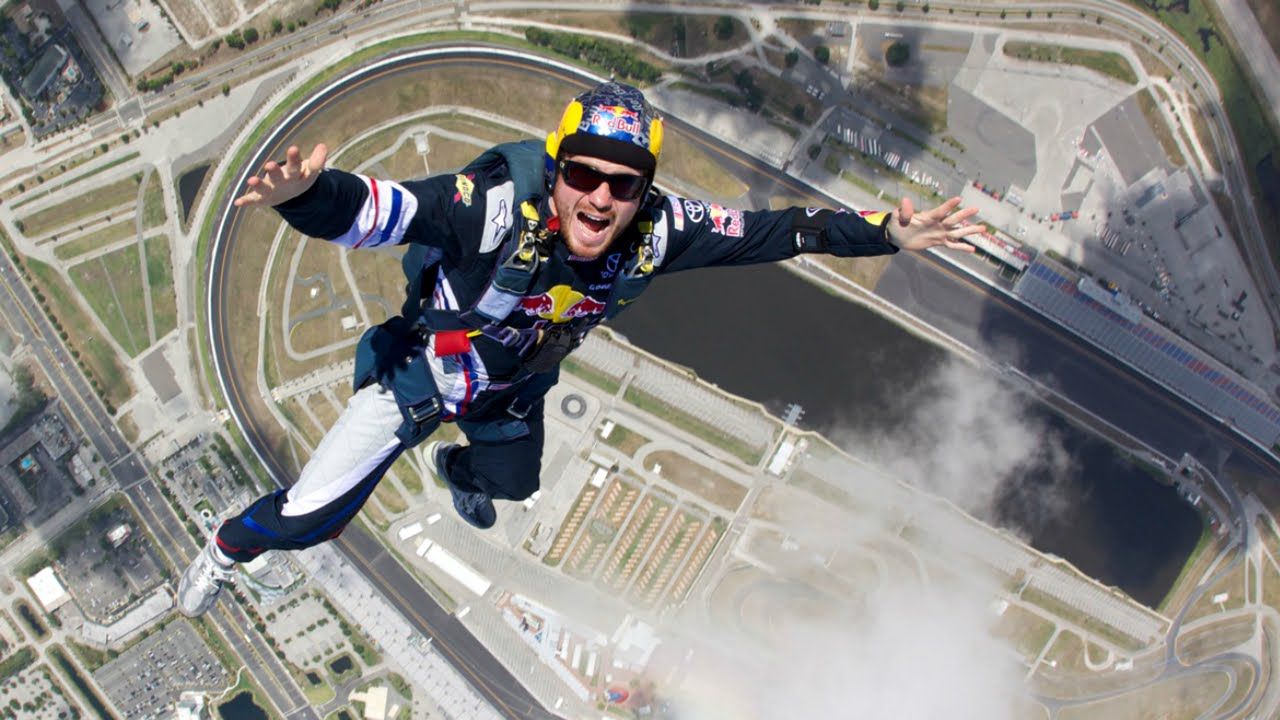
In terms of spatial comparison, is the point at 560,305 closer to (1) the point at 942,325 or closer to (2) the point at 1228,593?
(1) the point at 942,325

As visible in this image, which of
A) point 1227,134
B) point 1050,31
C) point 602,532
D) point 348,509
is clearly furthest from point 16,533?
point 1227,134

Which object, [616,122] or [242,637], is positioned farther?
[242,637]

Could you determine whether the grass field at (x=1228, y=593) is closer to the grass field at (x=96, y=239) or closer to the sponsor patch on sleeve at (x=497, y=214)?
the sponsor patch on sleeve at (x=497, y=214)

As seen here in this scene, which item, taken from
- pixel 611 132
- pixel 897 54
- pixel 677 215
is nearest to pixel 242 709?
pixel 677 215

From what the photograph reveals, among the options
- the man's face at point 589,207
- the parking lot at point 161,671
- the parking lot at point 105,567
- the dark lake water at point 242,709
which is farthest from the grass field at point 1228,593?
the parking lot at point 105,567

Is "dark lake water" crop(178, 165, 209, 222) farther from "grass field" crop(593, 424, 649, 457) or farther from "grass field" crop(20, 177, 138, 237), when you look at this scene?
"grass field" crop(593, 424, 649, 457)

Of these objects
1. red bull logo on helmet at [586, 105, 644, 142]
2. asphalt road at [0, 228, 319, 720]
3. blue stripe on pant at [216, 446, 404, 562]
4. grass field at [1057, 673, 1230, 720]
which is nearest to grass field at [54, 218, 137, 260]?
asphalt road at [0, 228, 319, 720]

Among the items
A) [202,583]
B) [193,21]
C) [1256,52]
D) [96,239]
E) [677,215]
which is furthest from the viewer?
[96,239]
